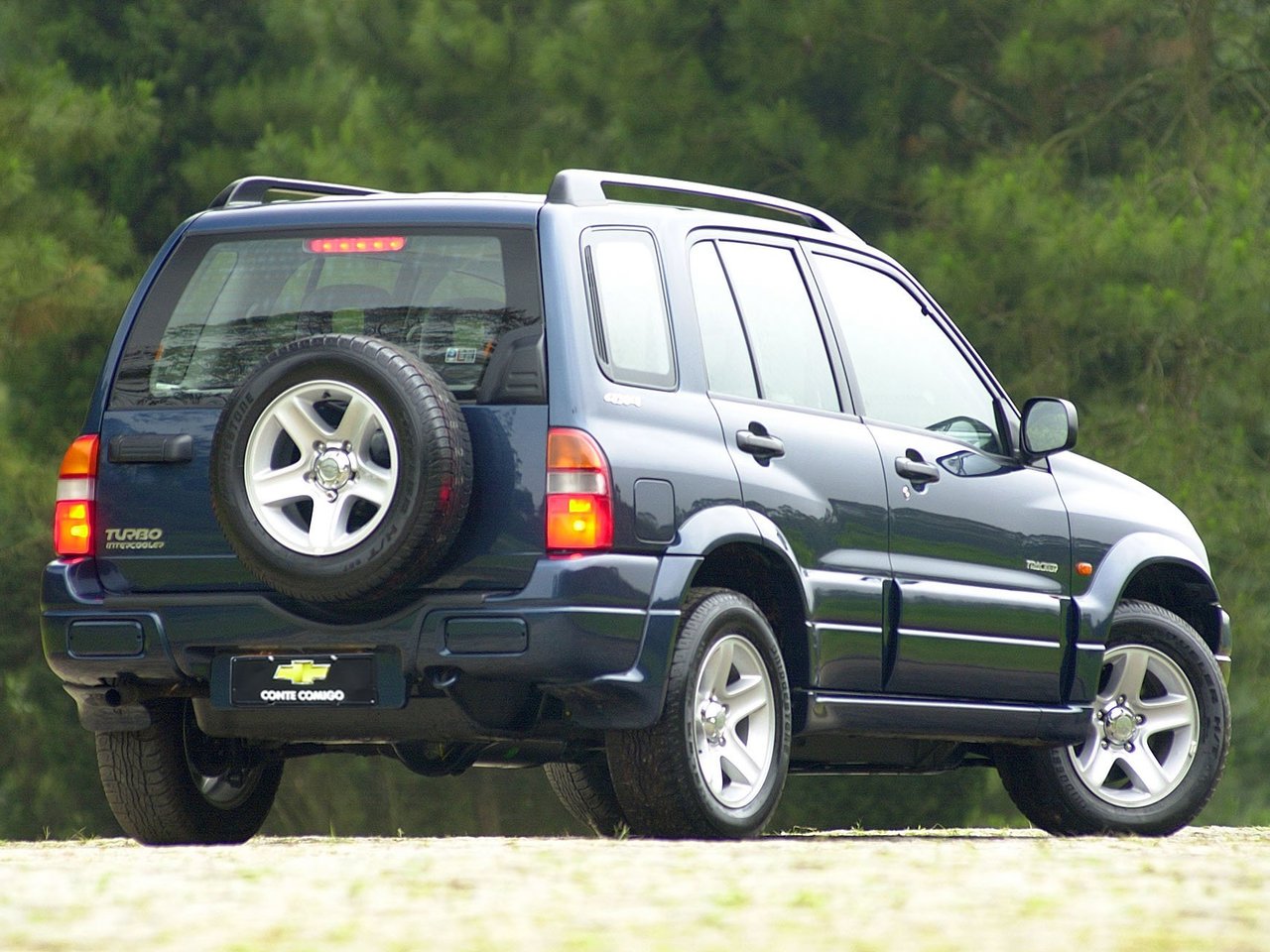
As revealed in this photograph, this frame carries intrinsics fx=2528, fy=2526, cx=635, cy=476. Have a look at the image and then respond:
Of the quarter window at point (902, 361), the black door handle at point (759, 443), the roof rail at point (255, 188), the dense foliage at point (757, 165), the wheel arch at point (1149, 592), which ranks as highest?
the dense foliage at point (757, 165)

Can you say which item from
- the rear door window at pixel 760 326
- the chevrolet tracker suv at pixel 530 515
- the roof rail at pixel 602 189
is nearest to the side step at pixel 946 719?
the chevrolet tracker suv at pixel 530 515

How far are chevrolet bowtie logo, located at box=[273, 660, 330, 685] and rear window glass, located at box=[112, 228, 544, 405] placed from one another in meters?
0.84

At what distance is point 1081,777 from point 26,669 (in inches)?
562

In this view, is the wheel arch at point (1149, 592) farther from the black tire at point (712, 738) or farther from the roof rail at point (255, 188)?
the roof rail at point (255, 188)

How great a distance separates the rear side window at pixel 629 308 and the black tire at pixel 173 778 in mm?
1886

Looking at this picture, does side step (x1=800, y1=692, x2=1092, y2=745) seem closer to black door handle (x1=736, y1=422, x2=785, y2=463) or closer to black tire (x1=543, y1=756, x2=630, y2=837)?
black door handle (x1=736, y1=422, x2=785, y2=463)

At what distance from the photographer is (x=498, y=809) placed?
24.4 meters

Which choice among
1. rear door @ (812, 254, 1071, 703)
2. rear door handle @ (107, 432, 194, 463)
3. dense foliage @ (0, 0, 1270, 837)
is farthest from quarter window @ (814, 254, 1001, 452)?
dense foliage @ (0, 0, 1270, 837)

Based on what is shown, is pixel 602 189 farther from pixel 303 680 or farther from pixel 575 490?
pixel 303 680

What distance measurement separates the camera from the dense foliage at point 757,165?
1945 cm

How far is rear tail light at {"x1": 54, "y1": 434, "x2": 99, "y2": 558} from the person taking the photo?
304 inches

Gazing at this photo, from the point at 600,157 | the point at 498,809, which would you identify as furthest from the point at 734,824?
the point at 498,809

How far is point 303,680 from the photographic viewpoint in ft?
24.3

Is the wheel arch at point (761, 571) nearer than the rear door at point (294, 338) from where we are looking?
No
